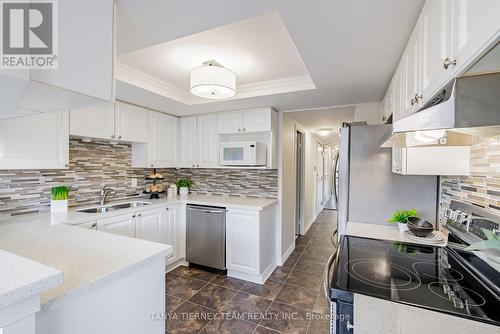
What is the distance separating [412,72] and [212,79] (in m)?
1.32

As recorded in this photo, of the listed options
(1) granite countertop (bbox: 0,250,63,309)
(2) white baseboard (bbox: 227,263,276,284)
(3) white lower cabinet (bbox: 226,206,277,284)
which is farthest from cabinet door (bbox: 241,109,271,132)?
(1) granite countertop (bbox: 0,250,63,309)

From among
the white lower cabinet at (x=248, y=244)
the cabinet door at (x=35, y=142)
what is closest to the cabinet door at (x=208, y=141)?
the white lower cabinet at (x=248, y=244)

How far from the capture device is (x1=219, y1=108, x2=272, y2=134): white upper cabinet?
2.95 meters

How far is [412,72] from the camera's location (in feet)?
4.30

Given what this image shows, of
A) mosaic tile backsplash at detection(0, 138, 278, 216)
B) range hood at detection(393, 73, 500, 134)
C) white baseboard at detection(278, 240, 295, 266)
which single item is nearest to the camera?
range hood at detection(393, 73, 500, 134)

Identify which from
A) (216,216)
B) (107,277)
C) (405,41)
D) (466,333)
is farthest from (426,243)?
(216,216)

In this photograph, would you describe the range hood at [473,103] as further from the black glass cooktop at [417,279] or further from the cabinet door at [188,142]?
the cabinet door at [188,142]

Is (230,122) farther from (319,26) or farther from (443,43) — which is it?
Result: (443,43)

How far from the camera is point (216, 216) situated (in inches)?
113

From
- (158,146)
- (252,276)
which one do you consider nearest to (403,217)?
(252,276)

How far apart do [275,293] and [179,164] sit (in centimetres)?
220

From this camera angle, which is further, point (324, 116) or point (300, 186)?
point (300, 186)

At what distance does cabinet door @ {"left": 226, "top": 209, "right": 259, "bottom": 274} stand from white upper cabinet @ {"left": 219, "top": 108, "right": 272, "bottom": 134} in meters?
1.07

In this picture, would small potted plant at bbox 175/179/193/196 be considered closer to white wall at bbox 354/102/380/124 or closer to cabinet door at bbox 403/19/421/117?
white wall at bbox 354/102/380/124
